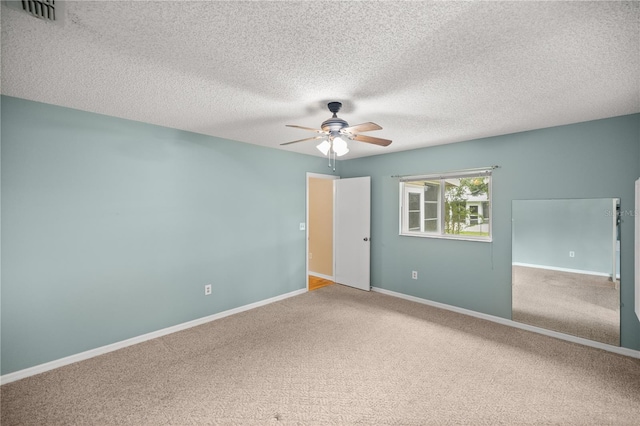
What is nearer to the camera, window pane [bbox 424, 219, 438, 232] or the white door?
window pane [bbox 424, 219, 438, 232]

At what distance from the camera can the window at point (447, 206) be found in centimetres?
388

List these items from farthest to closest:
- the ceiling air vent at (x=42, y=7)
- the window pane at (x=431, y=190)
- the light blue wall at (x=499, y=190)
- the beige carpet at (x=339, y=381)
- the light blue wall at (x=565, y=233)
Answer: the window pane at (x=431, y=190), the light blue wall at (x=565, y=233), the light blue wall at (x=499, y=190), the beige carpet at (x=339, y=381), the ceiling air vent at (x=42, y=7)

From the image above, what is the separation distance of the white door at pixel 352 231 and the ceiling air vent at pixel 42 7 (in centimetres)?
412

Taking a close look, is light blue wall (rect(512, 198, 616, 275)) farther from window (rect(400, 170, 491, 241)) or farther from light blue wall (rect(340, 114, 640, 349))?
window (rect(400, 170, 491, 241))

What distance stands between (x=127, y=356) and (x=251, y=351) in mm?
1203

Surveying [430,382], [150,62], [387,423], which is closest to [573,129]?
[430,382]

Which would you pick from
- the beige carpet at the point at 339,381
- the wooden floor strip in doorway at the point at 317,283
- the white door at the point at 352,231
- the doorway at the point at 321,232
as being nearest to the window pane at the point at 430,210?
the white door at the point at 352,231

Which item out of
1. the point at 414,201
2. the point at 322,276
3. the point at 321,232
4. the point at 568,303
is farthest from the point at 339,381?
the point at 321,232

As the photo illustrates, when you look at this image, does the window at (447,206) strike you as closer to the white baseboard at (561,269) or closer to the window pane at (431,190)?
the window pane at (431,190)

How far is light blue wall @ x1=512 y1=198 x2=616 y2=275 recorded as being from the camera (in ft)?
9.88

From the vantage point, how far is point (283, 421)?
199cm

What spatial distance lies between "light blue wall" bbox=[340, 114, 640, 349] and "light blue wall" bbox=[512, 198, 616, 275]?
0.29 feet

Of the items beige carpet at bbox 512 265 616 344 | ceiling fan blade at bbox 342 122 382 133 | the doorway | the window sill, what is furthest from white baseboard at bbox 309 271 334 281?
ceiling fan blade at bbox 342 122 382 133

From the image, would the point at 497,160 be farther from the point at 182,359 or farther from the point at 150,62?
the point at 182,359
